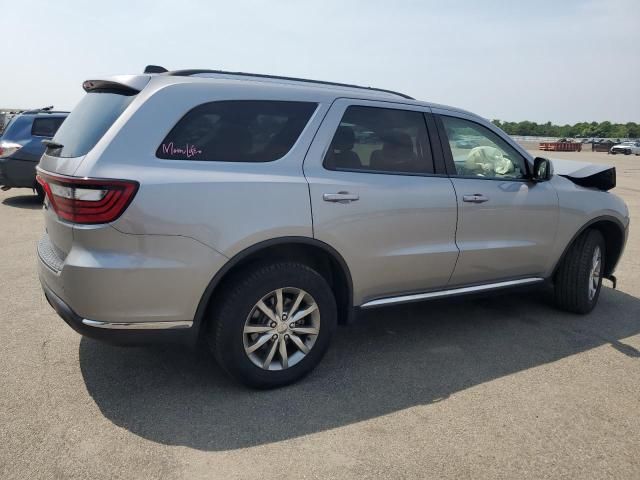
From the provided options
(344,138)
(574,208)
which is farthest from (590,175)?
(344,138)

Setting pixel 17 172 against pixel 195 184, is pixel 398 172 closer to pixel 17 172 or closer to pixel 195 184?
pixel 195 184

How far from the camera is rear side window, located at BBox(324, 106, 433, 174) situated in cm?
349

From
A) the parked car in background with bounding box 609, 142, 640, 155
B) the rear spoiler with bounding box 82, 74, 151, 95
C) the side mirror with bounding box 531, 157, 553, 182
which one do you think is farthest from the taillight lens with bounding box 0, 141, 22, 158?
the parked car in background with bounding box 609, 142, 640, 155

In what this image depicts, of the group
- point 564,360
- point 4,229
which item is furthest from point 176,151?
point 4,229

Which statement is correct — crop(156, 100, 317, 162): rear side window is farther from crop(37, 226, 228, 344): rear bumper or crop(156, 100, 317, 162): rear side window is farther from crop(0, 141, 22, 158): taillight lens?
crop(0, 141, 22, 158): taillight lens

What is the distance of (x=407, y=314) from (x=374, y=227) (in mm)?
1562

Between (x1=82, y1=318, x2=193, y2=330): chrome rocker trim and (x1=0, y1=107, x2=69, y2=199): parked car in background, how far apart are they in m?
7.67

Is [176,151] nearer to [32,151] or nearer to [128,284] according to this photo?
[128,284]

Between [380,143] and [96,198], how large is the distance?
73.9 inches

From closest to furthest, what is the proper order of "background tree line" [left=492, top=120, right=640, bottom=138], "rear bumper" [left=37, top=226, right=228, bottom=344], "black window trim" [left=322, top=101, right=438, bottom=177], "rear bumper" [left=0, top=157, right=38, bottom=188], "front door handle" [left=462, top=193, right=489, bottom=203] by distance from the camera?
"rear bumper" [left=37, top=226, right=228, bottom=344]
"black window trim" [left=322, top=101, right=438, bottom=177]
"front door handle" [left=462, top=193, right=489, bottom=203]
"rear bumper" [left=0, top=157, right=38, bottom=188]
"background tree line" [left=492, top=120, right=640, bottom=138]

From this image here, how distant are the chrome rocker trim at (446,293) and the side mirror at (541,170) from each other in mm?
861

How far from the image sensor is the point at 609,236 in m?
5.17

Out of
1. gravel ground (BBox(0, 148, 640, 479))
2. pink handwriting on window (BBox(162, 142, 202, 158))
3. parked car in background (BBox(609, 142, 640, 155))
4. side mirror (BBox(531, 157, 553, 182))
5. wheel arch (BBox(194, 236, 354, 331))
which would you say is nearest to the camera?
gravel ground (BBox(0, 148, 640, 479))

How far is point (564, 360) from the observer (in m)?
3.94
